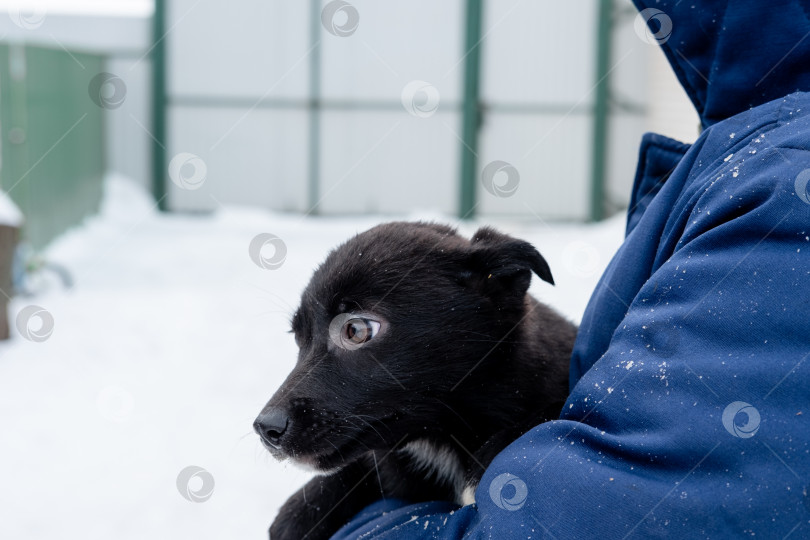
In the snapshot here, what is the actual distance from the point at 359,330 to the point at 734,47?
3.07ft

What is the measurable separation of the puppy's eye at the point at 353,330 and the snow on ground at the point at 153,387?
0.14 m

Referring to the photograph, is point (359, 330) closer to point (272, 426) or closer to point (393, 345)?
point (393, 345)

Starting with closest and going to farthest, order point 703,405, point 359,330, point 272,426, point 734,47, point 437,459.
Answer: point 703,405, point 734,47, point 272,426, point 359,330, point 437,459

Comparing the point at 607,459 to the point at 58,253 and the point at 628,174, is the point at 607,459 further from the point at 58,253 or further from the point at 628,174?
the point at 628,174

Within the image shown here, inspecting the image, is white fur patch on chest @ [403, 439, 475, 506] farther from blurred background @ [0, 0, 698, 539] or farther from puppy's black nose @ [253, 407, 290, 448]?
blurred background @ [0, 0, 698, 539]

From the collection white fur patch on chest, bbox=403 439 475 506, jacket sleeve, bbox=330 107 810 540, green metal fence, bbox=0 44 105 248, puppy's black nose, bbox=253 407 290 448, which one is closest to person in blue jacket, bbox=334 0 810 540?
jacket sleeve, bbox=330 107 810 540

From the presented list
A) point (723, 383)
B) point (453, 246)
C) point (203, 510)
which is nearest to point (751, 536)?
point (723, 383)

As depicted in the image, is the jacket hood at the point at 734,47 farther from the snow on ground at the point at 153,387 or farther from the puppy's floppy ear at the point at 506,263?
the snow on ground at the point at 153,387

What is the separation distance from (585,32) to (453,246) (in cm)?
1306

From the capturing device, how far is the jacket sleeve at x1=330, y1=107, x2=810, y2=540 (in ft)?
3.28

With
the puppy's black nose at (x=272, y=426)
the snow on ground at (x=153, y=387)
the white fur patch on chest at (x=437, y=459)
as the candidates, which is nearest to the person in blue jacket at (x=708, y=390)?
the puppy's black nose at (x=272, y=426)

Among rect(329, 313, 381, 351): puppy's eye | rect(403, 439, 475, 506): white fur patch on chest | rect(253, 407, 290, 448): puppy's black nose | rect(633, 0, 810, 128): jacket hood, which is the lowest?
rect(403, 439, 475, 506): white fur patch on chest

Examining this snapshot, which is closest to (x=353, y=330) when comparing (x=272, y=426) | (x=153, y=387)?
(x=272, y=426)

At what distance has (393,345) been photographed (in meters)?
1.91
